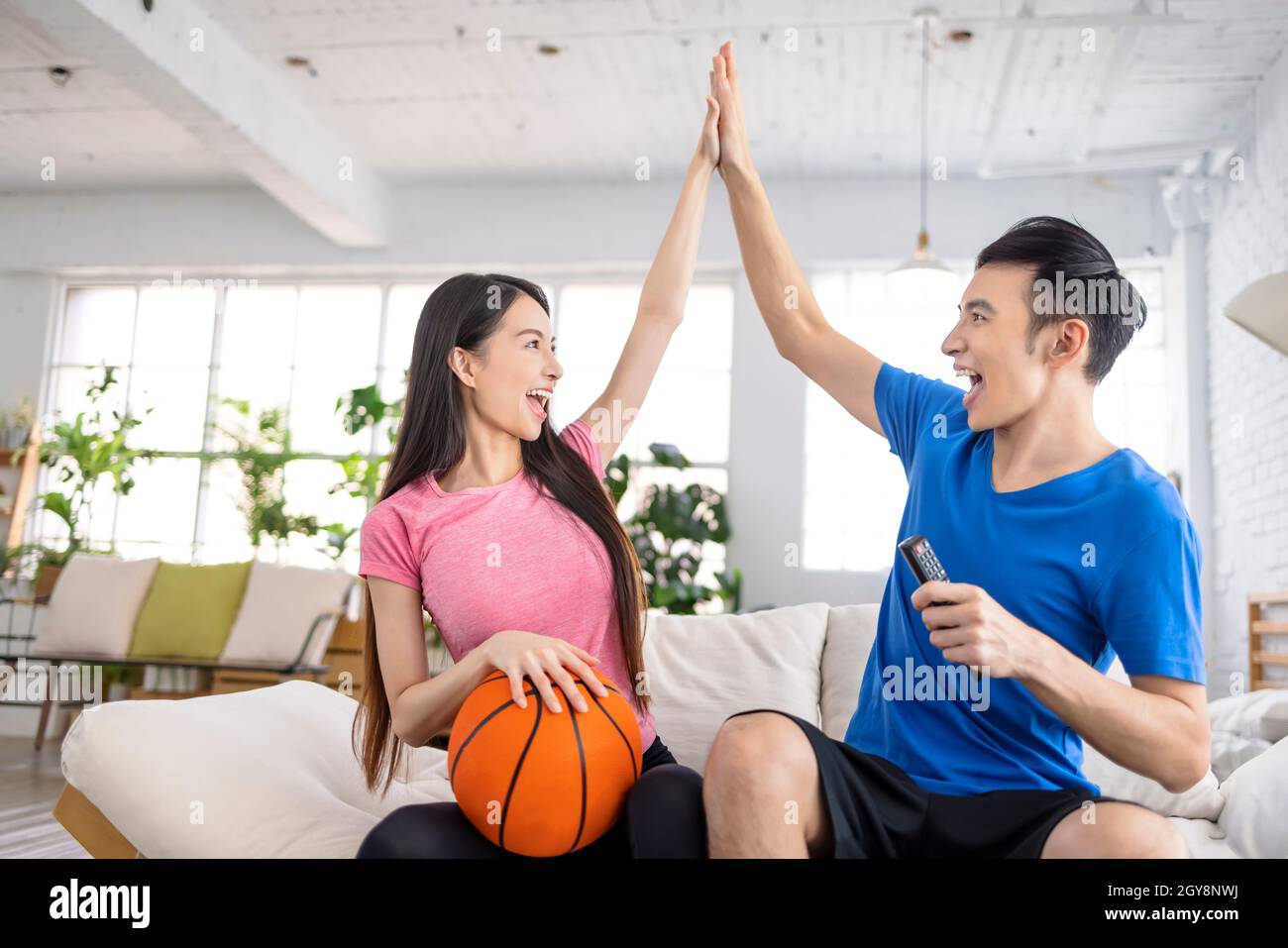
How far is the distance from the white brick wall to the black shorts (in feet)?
14.2

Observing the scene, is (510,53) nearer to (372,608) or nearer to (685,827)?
(372,608)

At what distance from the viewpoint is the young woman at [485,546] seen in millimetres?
1396

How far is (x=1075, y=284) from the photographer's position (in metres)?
1.44

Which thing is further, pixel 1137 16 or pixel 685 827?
pixel 1137 16

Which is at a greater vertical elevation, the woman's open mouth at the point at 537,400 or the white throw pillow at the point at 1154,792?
the woman's open mouth at the point at 537,400

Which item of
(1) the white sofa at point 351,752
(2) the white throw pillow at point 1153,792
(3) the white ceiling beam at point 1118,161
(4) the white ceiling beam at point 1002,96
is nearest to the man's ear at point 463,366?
(1) the white sofa at point 351,752

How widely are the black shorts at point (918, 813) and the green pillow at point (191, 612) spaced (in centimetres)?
485

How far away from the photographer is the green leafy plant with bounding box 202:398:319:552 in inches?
277

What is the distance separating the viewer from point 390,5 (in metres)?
5.14

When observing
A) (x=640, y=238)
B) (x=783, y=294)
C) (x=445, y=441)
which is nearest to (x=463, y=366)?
(x=445, y=441)

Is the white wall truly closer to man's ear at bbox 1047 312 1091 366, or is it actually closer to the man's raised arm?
the man's raised arm

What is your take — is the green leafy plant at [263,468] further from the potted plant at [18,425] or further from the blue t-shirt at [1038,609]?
the blue t-shirt at [1038,609]

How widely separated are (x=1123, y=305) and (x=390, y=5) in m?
4.58
